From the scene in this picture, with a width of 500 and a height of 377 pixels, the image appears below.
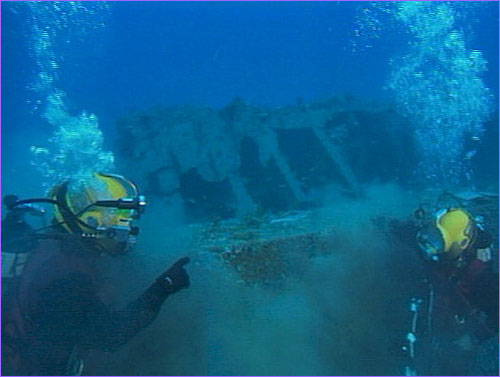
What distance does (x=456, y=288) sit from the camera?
9.57 ft

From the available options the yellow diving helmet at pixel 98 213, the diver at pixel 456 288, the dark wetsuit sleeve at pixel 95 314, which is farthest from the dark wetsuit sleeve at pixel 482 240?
the yellow diving helmet at pixel 98 213

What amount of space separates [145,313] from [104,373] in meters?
0.86

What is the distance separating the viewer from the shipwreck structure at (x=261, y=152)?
411 centimetres

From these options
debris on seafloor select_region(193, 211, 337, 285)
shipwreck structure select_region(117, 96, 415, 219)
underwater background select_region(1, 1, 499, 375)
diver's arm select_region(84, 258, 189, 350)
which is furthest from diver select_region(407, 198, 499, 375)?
diver's arm select_region(84, 258, 189, 350)

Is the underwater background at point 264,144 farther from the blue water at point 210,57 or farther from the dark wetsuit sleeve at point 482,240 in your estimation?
the dark wetsuit sleeve at point 482,240

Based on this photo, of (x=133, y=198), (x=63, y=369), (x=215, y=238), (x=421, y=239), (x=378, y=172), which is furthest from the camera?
(x=378, y=172)

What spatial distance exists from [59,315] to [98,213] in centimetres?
58

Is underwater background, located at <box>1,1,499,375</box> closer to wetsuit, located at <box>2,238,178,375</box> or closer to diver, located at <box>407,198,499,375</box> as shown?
diver, located at <box>407,198,499,375</box>

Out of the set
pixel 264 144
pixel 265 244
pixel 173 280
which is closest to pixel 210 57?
pixel 264 144

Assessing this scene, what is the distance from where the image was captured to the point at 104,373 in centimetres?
311

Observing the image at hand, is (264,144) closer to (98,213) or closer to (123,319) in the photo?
(98,213)

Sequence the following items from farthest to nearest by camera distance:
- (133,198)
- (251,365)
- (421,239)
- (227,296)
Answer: (227,296), (251,365), (421,239), (133,198)

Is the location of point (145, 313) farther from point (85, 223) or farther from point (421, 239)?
point (421, 239)

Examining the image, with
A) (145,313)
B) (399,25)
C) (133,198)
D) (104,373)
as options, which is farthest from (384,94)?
(104,373)
